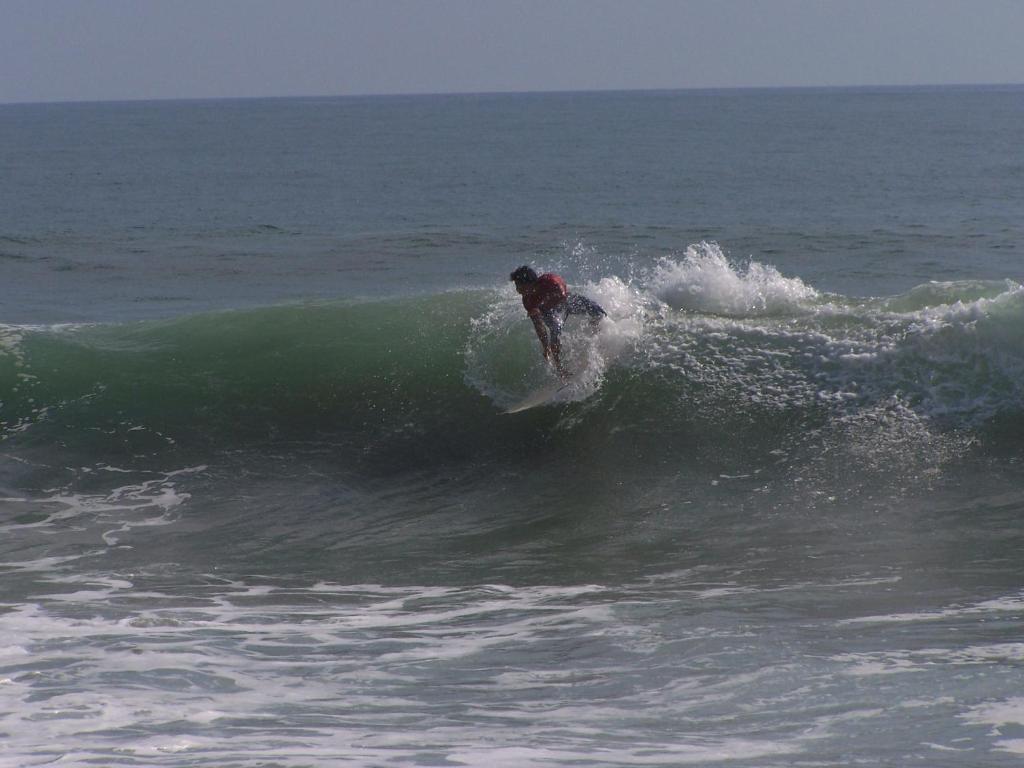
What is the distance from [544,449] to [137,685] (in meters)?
5.91

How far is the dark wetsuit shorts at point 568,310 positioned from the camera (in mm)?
11203

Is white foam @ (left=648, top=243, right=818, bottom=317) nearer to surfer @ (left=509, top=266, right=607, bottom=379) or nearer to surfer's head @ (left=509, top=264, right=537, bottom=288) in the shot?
surfer @ (left=509, top=266, right=607, bottom=379)

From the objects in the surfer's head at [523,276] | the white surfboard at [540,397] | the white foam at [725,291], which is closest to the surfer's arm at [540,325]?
the surfer's head at [523,276]

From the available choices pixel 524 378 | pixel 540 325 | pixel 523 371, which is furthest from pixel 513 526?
pixel 523 371

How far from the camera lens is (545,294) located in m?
11.1

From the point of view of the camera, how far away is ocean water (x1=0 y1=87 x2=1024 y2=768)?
4988 millimetres

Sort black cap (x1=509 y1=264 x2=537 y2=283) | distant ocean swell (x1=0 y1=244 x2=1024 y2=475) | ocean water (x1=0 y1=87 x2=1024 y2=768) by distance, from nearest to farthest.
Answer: ocean water (x1=0 y1=87 x2=1024 y2=768) → black cap (x1=509 y1=264 x2=537 y2=283) → distant ocean swell (x1=0 y1=244 x2=1024 y2=475)

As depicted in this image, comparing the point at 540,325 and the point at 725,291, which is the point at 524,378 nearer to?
the point at 540,325

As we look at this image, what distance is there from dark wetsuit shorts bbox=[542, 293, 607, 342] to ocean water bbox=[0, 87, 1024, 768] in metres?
0.68

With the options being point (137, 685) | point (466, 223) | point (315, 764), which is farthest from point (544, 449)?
point (466, 223)

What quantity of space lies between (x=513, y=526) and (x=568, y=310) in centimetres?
269

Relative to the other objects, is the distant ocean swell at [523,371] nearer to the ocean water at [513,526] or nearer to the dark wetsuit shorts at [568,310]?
the ocean water at [513,526]

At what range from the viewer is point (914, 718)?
478 centimetres

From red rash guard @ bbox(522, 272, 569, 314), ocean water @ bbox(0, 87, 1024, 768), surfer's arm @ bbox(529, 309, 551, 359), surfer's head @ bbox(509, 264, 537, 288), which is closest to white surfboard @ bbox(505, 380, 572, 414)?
ocean water @ bbox(0, 87, 1024, 768)
